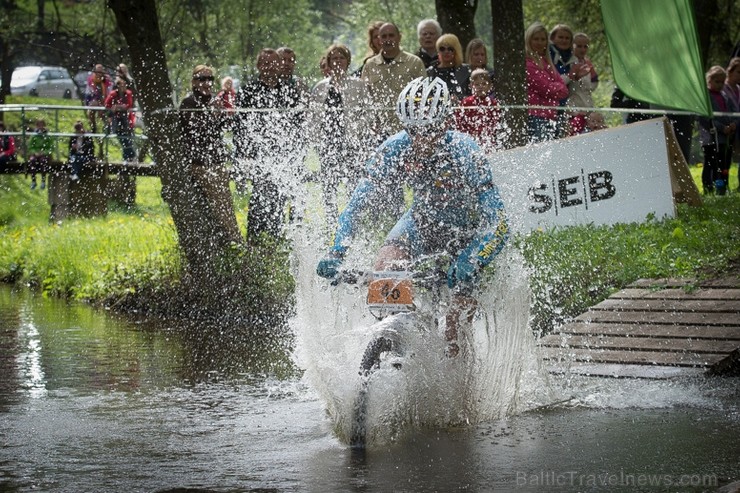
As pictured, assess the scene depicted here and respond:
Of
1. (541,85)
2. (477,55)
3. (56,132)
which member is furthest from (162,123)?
(56,132)

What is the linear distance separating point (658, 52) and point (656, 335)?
7.49 ft

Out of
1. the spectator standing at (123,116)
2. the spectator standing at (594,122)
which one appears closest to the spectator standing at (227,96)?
the spectator standing at (123,116)

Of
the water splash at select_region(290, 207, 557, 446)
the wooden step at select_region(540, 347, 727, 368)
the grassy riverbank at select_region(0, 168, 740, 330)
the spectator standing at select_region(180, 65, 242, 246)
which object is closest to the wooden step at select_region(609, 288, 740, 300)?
the grassy riverbank at select_region(0, 168, 740, 330)

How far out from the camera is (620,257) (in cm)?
1205

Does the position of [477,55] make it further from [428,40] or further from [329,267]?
[329,267]

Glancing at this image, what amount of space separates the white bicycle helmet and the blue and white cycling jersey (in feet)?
0.61

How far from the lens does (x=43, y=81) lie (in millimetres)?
42750

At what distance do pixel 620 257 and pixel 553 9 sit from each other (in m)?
21.6

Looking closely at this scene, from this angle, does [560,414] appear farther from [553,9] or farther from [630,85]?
[553,9]

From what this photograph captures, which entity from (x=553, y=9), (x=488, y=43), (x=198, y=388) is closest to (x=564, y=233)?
(x=198, y=388)

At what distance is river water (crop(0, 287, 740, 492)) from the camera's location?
21.1 ft

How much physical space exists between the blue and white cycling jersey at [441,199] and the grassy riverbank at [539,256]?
350cm

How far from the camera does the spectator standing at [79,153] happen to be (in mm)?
21703

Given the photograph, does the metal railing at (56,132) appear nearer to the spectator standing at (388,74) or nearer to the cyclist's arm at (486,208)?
the spectator standing at (388,74)
